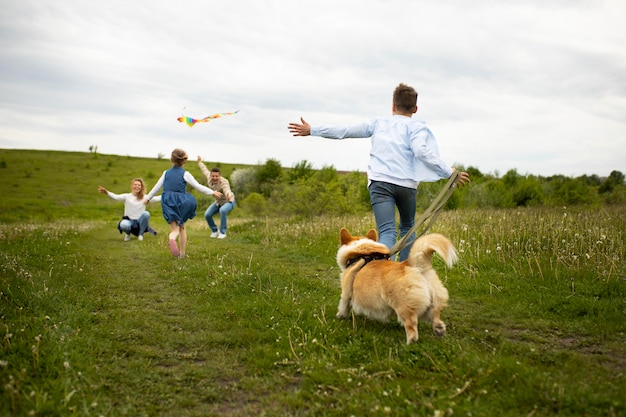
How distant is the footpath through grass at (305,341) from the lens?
10.7 ft

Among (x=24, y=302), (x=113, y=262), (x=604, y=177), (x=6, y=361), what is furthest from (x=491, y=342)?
(x=604, y=177)

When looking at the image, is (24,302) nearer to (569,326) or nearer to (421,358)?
(421,358)

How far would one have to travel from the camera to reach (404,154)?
18.7 feet

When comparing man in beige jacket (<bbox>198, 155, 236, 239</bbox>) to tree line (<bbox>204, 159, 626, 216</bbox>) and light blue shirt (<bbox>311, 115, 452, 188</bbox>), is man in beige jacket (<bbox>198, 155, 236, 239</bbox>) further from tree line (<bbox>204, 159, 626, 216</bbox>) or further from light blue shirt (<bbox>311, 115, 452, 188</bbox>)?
light blue shirt (<bbox>311, 115, 452, 188</bbox>)

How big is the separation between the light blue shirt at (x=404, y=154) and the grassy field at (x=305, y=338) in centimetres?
179

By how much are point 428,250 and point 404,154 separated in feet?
6.04

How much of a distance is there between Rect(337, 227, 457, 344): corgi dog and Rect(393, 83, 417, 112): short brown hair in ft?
6.62

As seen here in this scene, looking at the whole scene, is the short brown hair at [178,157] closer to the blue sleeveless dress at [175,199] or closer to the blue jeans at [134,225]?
the blue sleeveless dress at [175,199]

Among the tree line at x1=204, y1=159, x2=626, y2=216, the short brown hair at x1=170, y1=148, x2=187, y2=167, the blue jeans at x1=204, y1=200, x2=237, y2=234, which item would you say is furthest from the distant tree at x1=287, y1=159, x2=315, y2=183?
the short brown hair at x1=170, y1=148, x2=187, y2=167

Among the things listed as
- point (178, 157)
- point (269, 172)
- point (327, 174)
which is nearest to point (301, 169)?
point (327, 174)

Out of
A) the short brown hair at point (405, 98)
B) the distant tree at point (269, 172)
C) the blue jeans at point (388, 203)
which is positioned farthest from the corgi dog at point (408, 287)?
the distant tree at point (269, 172)

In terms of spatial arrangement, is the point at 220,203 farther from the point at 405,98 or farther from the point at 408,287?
the point at 408,287

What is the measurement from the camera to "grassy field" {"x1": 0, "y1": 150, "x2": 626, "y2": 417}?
3271 mm

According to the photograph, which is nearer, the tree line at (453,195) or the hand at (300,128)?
the hand at (300,128)
